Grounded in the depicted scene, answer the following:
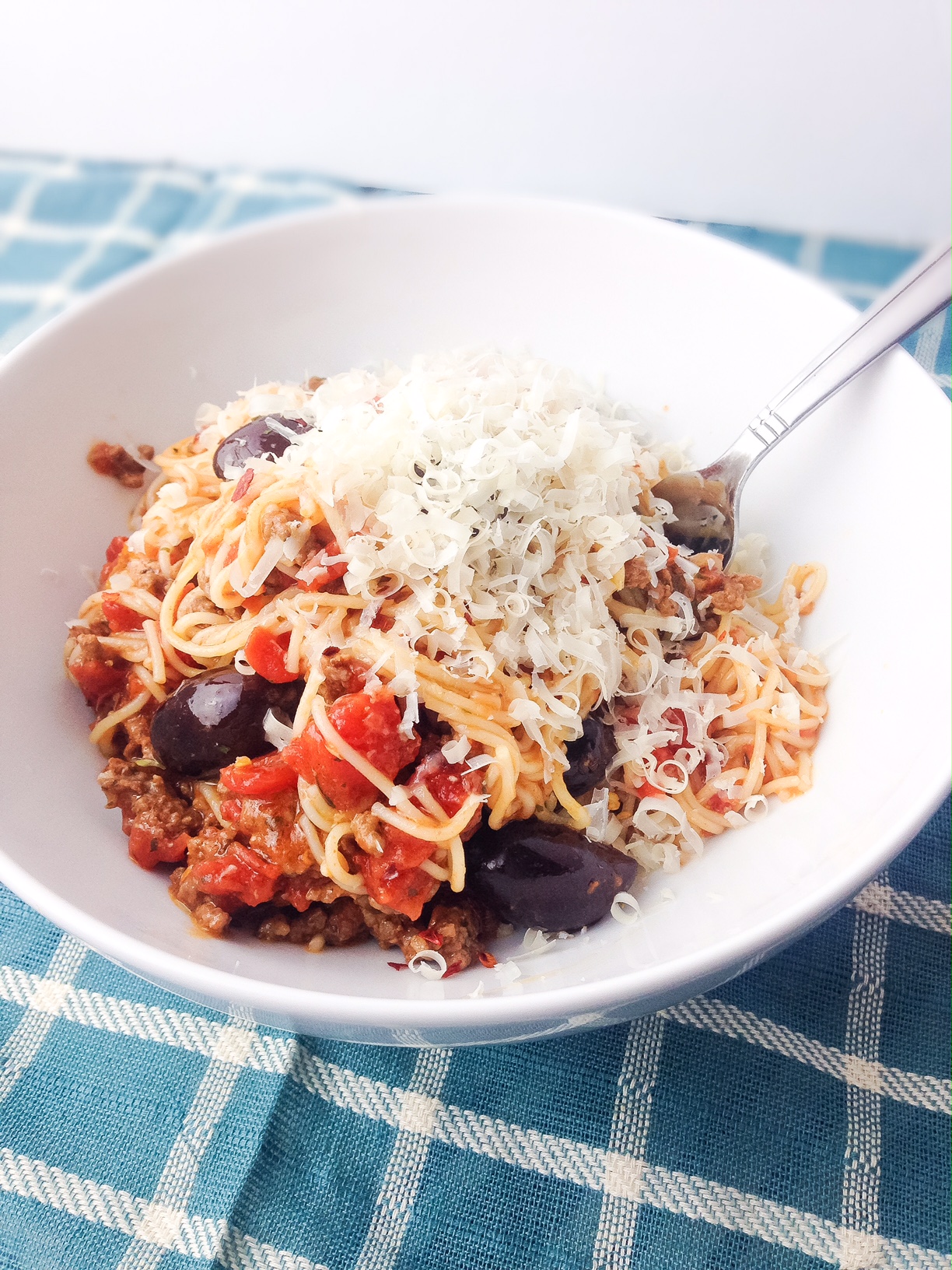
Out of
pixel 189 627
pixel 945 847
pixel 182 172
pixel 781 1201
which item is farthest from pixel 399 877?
pixel 182 172

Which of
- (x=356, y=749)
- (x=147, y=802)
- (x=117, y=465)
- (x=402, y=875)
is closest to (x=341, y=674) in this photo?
(x=356, y=749)

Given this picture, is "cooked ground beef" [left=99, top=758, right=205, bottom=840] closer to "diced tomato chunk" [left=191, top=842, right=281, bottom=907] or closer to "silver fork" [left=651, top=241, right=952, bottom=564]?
"diced tomato chunk" [left=191, top=842, right=281, bottom=907]

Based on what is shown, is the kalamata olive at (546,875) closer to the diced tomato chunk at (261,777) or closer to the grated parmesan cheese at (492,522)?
the grated parmesan cheese at (492,522)

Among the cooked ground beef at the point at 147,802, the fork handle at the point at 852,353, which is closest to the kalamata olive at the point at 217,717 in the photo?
the cooked ground beef at the point at 147,802

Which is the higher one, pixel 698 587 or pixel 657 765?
pixel 698 587

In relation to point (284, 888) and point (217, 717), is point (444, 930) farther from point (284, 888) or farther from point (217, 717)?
point (217, 717)

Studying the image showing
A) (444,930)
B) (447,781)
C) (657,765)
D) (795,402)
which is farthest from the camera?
(795,402)

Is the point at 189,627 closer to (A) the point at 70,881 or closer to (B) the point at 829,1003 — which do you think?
(A) the point at 70,881
